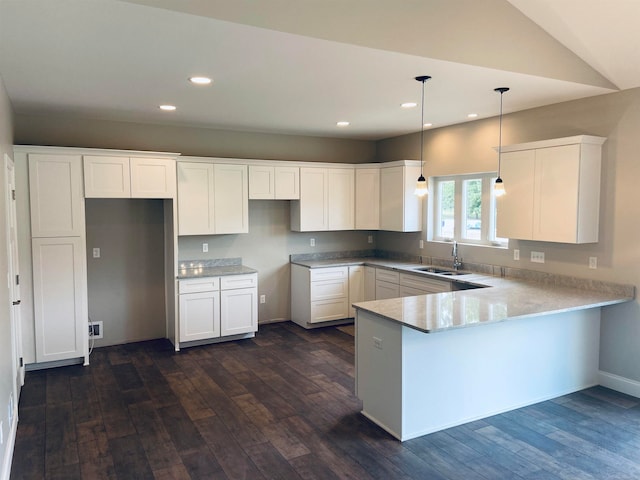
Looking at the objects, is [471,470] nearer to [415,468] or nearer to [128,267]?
[415,468]

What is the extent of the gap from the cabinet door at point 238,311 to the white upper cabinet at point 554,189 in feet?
9.87

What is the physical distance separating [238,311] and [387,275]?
189 cm

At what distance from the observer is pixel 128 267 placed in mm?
5500

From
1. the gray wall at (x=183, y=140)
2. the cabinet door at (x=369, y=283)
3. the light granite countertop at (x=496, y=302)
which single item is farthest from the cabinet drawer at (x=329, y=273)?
the light granite countertop at (x=496, y=302)

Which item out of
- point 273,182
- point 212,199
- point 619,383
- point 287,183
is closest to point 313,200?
point 287,183

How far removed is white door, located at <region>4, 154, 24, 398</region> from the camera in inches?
147

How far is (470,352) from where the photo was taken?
348 cm

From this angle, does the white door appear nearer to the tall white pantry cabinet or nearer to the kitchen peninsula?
the tall white pantry cabinet

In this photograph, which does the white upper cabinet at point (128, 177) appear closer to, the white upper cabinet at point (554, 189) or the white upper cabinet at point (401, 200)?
the white upper cabinet at point (401, 200)

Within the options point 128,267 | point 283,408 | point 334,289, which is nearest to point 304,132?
point 334,289

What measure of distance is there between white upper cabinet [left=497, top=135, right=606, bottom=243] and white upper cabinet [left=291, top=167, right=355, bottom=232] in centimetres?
240

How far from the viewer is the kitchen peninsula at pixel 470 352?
3.25m

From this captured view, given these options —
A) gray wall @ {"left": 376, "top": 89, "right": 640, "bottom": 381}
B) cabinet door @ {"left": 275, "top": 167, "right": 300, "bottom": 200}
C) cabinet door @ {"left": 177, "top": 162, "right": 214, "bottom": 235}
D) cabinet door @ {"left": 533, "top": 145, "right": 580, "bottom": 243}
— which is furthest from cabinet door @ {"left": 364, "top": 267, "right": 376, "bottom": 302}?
cabinet door @ {"left": 533, "top": 145, "right": 580, "bottom": 243}

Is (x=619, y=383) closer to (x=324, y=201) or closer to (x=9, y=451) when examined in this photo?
(x=324, y=201)
